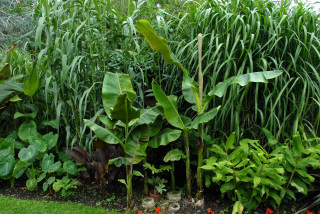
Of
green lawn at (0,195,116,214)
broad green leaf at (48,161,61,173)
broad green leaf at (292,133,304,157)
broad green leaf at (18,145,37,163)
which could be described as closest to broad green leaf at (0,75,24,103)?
broad green leaf at (18,145,37,163)

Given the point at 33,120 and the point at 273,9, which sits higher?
the point at 273,9

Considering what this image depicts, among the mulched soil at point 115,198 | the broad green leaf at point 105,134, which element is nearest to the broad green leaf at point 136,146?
the broad green leaf at point 105,134

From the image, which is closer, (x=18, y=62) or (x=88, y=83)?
(x=88, y=83)

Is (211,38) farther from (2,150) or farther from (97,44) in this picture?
(2,150)

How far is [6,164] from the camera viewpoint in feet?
10.1

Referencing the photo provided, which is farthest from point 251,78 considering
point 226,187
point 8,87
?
point 8,87

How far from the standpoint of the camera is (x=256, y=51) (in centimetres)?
308

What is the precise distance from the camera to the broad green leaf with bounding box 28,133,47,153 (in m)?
3.02

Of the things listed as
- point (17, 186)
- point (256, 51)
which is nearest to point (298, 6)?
point (256, 51)

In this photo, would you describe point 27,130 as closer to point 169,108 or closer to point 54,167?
point 54,167

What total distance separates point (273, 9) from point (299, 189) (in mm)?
2113

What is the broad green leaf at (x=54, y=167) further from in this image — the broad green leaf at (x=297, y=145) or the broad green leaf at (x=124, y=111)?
the broad green leaf at (x=297, y=145)

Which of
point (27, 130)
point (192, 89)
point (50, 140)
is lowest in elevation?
point (50, 140)

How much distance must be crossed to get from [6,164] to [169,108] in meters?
2.13
